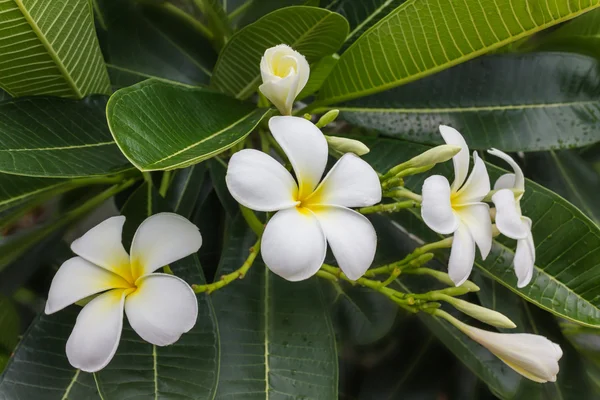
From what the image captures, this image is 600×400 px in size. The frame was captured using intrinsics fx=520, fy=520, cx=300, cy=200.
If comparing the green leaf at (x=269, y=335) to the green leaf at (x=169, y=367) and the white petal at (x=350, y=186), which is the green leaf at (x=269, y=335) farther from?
the white petal at (x=350, y=186)

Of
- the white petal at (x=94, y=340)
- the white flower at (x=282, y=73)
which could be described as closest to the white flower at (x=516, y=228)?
the white flower at (x=282, y=73)

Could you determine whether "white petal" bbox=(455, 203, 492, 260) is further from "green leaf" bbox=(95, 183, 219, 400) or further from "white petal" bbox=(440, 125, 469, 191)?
"green leaf" bbox=(95, 183, 219, 400)

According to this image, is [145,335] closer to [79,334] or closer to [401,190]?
[79,334]

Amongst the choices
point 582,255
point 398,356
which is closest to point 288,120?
point 582,255

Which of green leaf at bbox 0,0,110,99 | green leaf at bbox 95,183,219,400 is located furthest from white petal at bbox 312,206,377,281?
green leaf at bbox 0,0,110,99

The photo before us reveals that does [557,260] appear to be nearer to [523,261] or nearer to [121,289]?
[523,261]

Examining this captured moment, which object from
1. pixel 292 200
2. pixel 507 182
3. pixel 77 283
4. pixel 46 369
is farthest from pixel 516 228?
pixel 46 369
